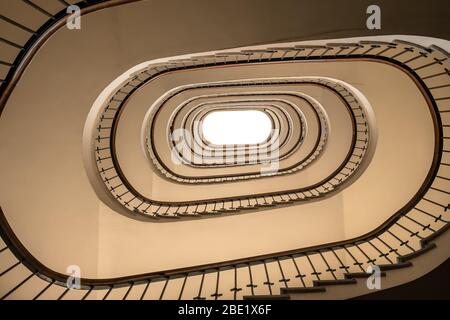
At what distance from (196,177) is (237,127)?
5.91 metres

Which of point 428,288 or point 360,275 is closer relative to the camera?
point 428,288

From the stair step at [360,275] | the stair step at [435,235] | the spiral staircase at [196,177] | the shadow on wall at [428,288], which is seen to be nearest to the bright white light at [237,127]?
the spiral staircase at [196,177]

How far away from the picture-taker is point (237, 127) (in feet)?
44.2

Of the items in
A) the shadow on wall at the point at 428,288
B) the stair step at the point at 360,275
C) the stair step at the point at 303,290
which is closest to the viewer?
the shadow on wall at the point at 428,288

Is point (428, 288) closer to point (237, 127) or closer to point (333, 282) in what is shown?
point (333, 282)

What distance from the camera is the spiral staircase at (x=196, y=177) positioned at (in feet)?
10.6

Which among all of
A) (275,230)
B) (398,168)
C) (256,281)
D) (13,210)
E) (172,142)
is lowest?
(256,281)

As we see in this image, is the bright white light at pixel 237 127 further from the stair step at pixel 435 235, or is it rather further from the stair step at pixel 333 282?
the stair step at pixel 435 235

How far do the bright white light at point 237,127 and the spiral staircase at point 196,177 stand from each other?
4709mm

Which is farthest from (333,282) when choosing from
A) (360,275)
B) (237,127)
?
(237,127)
